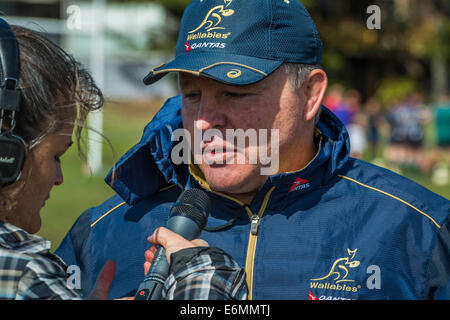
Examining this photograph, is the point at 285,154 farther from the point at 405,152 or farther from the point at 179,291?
the point at 405,152

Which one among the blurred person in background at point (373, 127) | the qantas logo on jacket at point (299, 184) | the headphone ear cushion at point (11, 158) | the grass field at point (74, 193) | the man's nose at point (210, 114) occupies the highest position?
the man's nose at point (210, 114)

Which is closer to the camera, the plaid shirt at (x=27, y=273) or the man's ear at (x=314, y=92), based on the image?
the plaid shirt at (x=27, y=273)

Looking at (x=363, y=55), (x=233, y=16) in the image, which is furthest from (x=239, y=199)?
(x=363, y=55)

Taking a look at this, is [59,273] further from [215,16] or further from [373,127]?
[373,127]

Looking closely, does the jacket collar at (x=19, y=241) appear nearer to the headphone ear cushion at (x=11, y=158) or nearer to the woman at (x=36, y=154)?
the woman at (x=36, y=154)

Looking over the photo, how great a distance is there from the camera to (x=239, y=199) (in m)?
2.39

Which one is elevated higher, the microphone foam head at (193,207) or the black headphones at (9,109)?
the black headphones at (9,109)

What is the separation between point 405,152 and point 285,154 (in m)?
A: 14.5

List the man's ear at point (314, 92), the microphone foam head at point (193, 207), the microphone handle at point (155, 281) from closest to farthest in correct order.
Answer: the microphone handle at point (155, 281) < the microphone foam head at point (193, 207) < the man's ear at point (314, 92)

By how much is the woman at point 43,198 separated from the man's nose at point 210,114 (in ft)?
1.72

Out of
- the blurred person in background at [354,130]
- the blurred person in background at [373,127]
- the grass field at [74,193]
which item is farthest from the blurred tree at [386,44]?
the grass field at [74,193]

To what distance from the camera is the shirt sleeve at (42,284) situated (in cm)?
150

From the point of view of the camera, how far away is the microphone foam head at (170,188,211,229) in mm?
1810
